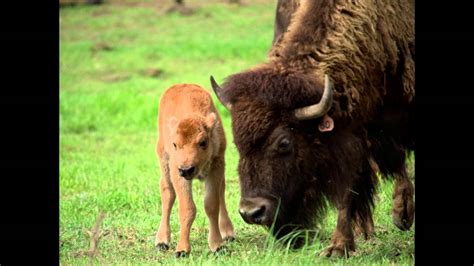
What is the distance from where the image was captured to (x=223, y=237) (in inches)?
312

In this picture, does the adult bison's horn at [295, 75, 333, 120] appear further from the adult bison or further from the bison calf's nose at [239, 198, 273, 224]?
the bison calf's nose at [239, 198, 273, 224]

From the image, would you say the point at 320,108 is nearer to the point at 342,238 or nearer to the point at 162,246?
the point at 342,238

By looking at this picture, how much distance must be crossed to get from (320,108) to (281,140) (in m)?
0.36

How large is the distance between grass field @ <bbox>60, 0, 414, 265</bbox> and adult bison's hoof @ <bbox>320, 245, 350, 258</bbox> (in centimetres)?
11

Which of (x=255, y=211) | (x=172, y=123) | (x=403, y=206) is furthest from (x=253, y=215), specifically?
(x=403, y=206)

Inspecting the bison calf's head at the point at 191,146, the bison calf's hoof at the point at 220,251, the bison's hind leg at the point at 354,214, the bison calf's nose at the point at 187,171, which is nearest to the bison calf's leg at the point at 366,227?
the bison's hind leg at the point at 354,214

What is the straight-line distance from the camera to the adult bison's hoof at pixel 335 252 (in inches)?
282

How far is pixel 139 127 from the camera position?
1490cm

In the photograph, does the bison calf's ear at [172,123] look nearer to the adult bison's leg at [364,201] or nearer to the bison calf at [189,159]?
the bison calf at [189,159]

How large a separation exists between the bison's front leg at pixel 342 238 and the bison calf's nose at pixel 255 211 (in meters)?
0.71

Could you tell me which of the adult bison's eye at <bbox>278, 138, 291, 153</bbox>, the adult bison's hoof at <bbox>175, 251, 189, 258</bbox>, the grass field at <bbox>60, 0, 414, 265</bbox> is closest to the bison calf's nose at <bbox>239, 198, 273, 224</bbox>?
the grass field at <bbox>60, 0, 414, 265</bbox>

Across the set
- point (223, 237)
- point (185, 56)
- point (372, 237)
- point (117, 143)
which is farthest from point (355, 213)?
point (185, 56)

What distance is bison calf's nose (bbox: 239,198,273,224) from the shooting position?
21.7 ft
